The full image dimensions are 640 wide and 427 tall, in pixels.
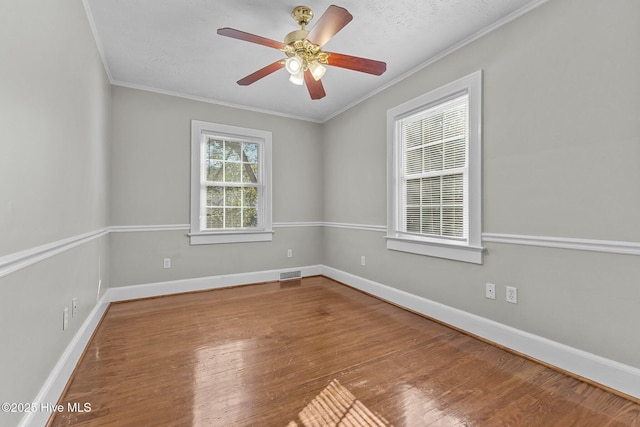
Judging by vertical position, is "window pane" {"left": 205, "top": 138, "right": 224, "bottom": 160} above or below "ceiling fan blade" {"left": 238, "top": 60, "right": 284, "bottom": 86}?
below

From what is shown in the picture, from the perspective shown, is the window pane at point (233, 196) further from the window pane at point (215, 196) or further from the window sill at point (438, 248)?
the window sill at point (438, 248)

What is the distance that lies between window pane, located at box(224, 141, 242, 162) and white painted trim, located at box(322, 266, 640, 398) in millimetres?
2819

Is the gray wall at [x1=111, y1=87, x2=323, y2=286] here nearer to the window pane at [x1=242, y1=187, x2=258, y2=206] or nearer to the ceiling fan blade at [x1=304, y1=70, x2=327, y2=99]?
the window pane at [x1=242, y1=187, x2=258, y2=206]

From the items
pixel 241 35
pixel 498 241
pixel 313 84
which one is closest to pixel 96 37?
pixel 241 35

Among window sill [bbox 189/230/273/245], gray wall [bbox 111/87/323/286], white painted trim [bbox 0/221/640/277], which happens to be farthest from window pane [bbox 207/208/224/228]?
white painted trim [bbox 0/221/640/277]

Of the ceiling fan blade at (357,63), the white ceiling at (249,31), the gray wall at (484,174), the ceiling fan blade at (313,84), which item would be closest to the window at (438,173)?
the gray wall at (484,174)

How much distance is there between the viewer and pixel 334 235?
4578mm

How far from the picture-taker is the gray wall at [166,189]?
11.5ft

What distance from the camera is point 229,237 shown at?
161 inches

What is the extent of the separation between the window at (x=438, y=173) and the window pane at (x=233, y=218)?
2.13 m

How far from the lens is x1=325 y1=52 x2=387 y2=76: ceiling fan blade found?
215 centimetres

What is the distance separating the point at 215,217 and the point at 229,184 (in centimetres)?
50

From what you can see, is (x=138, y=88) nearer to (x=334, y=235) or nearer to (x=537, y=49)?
(x=334, y=235)

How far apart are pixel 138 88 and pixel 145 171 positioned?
1.00 meters
